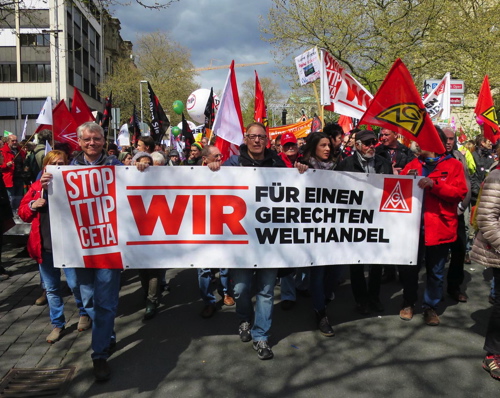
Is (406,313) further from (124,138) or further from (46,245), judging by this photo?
(124,138)

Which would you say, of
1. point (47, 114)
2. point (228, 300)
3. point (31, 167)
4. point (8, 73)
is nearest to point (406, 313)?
point (228, 300)

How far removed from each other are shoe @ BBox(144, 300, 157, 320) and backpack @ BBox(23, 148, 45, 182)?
5250mm

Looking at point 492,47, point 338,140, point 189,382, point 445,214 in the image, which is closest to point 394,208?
point 445,214

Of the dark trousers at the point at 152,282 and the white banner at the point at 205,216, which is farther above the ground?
the white banner at the point at 205,216

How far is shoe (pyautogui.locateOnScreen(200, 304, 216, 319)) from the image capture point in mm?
4879

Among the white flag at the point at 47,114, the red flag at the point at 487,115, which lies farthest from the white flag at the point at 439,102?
the white flag at the point at 47,114

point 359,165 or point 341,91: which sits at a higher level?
point 341,91

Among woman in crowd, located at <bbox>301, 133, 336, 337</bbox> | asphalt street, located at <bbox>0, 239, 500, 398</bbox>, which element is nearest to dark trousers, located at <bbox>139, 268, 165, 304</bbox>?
asphalt street, located at <bbox>0, 239, 500, 398</bbox>

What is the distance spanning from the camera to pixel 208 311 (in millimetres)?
4914

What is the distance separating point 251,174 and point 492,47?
19487 mm

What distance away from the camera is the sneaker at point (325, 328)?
4.38m

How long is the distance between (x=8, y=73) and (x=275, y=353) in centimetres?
4330

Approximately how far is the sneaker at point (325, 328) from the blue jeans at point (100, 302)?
198 centimetres

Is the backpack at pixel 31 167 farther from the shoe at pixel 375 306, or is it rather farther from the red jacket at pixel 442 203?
the red jacket at pixel 442 203
